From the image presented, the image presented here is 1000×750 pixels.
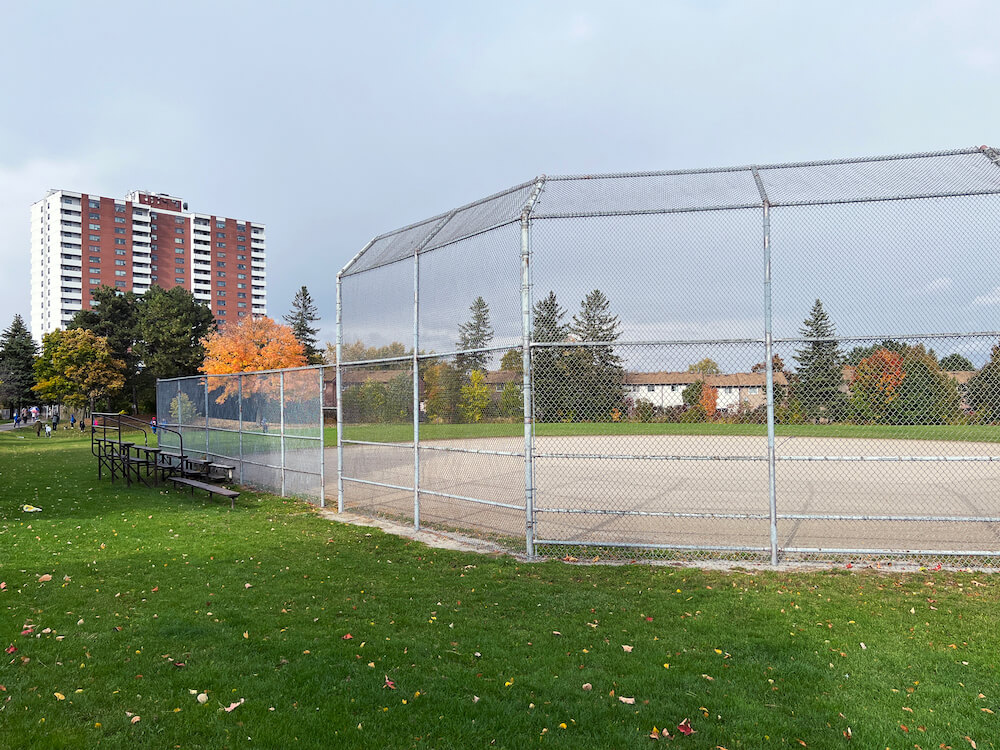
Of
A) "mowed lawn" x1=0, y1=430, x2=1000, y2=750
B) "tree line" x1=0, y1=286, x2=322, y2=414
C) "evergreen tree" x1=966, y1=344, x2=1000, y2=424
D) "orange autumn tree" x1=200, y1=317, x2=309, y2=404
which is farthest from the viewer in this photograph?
"tree line" x1=0, y1=286, x2=322, y2=414

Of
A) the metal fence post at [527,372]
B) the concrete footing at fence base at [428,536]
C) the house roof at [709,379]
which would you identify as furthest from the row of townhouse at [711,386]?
the concrete footing at fence base at [428,536]

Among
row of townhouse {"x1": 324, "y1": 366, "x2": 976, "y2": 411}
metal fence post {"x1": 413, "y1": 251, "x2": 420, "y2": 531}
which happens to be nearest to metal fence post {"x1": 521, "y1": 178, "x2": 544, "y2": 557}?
row of townhouse {"x1": 324, "y1": 366, "x2": 976, "y2": 411}

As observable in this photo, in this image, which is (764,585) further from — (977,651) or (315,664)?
(315,664)

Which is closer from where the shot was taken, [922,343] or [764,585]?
[764,585]

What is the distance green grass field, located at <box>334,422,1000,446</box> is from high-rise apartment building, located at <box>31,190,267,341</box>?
90.9 meters

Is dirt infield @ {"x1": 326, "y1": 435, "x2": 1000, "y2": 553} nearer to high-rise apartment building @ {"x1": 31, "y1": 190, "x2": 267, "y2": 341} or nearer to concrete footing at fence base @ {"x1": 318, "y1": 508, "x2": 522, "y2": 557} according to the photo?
concrete footing at fence base @ {"x1": 318, "y1": 508, "x2": 522, "y2": 557}

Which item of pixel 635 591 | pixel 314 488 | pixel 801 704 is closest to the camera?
pixel 801 704

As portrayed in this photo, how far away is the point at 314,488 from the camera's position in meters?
10.7

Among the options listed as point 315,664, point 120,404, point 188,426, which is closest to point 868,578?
point 315,664

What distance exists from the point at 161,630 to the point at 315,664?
5.04ft

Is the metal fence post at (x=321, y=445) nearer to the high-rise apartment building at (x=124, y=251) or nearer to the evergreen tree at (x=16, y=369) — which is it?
the evergreen tree at (x=16, y=369)

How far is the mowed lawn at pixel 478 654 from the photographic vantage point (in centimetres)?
327

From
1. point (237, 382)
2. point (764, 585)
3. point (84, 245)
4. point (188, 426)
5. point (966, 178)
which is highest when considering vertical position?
point (84, 245)

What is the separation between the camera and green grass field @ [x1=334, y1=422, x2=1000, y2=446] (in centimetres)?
630
